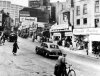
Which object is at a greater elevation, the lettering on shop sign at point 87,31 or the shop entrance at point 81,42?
the lettering on shop sign at point 87,31

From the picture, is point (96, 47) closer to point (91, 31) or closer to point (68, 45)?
point (91, 31)

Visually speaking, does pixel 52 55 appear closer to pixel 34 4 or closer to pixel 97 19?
pixel 97 19

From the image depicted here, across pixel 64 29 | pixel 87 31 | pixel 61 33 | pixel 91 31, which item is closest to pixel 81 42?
pixel 87 31

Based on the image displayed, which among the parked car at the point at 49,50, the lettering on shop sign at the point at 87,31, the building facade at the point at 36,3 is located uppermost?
the building facade at the point at 36,3

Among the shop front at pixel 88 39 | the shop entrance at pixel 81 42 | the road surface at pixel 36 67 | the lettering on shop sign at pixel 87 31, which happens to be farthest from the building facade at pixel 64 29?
the road surface at pixel 36 67

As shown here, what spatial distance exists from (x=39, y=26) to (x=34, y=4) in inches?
3003

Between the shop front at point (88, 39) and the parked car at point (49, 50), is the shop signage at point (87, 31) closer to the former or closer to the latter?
the shop front at point (88, 39)

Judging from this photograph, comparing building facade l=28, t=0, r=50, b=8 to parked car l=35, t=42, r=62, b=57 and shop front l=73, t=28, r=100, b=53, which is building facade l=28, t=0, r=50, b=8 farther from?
parked car l=35, t=42, r=62, b=57

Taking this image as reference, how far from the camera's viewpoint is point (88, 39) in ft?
102

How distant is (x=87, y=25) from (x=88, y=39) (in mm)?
5012

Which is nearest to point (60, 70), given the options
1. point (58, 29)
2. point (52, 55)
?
point (52, 55)

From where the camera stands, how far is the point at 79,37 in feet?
122

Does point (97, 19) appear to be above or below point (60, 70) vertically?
above

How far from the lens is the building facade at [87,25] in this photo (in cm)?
3071
